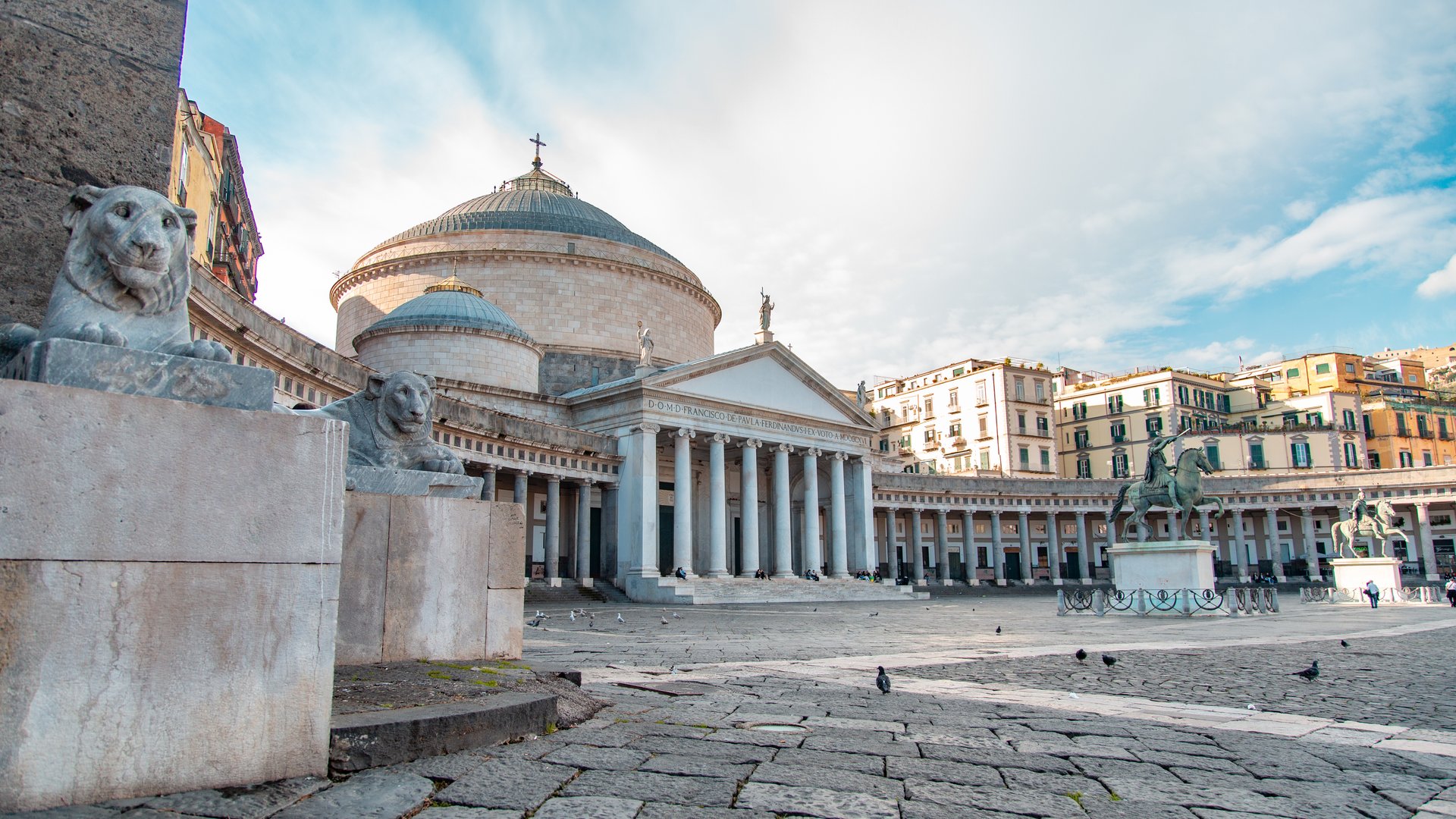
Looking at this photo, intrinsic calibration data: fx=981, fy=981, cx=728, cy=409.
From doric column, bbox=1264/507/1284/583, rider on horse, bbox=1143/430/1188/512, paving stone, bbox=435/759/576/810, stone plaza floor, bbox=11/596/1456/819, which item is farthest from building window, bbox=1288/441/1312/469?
paving stone, bbox=435/759/576/810

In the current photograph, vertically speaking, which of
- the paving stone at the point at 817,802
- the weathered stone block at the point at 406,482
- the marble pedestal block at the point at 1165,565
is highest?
the weathered stone block at the point at 406,482

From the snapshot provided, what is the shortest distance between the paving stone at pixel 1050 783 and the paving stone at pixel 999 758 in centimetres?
10

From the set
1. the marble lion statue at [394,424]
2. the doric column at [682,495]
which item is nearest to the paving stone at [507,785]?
the marble lion statue at [394,424]

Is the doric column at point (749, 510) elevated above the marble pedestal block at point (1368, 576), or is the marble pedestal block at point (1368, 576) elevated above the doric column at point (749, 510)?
the doric column at point (749, 510)

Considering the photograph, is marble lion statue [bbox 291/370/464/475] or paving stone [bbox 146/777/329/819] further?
marble lion statue [bbox 291/370/464/475]

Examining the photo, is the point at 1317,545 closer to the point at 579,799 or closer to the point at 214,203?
the point at 214,203

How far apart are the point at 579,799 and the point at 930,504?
4862cm

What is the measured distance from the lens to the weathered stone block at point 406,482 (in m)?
6.14

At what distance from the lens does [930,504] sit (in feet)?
167

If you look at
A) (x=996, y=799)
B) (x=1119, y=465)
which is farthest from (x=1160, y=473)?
(x=1119, y=465)

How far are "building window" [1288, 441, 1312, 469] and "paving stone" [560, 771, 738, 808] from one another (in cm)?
6645

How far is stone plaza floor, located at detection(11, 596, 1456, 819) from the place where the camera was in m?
3.73

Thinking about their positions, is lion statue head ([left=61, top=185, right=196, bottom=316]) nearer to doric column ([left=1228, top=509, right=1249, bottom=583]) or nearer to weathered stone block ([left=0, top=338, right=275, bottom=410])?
weathered stone block ([left=0, top=338, right=275, bottom=410])

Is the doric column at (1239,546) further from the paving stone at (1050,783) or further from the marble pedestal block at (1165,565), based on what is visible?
the paving stone at (1050,783)
